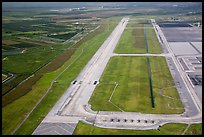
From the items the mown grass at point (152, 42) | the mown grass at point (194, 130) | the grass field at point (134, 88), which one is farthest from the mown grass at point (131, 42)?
the mown grass at point (194, 130)

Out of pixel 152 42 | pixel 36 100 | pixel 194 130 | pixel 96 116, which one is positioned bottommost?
pixel 152 42

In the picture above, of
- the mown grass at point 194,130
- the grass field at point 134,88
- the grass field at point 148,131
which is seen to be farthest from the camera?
the grass field at point 134,88

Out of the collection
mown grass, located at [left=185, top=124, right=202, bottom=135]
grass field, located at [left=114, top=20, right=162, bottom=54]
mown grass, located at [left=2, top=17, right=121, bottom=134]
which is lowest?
grass field, located at [left=114, top=20, right=162, bottom=54]

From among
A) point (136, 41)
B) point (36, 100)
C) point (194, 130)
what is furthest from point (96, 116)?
point (136, 41)

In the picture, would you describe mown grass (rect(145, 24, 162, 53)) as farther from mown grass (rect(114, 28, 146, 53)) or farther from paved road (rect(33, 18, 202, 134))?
paved road (rect(33, 18, 202, 134))

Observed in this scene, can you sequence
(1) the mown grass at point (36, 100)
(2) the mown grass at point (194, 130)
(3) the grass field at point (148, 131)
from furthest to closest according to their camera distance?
(1) the mown grass at point (36, 100), (3) the grass field at point (148, 131), (2) the mown grass at point (194, 130)

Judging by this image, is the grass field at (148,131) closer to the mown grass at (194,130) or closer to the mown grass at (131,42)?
the mown grass at (194,130)

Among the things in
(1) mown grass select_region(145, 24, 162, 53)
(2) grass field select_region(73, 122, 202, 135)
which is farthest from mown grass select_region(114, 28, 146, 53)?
(2) grass field select_region(73, 122, 202, 135)

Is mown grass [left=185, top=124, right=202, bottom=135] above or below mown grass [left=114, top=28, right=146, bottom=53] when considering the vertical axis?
above

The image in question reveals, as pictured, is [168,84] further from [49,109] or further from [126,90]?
[49,109]

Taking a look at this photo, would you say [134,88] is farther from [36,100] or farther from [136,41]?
[136,41]
